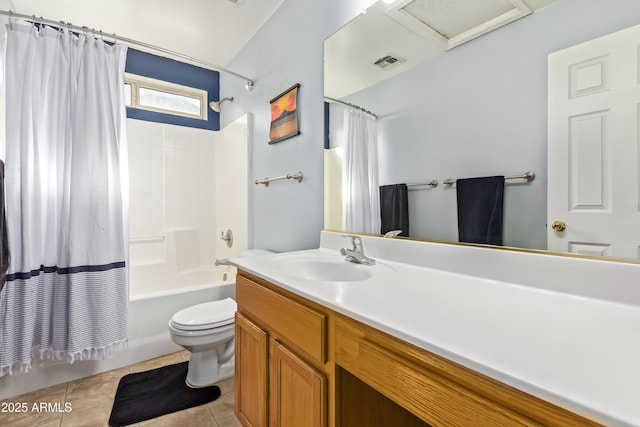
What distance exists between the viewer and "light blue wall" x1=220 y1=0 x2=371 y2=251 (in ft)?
5.69

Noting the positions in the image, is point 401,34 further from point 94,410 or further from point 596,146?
point 94,410

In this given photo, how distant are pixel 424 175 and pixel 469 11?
61cm

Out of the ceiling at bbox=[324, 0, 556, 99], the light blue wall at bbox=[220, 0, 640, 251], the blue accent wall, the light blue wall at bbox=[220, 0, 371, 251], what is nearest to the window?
the blue accent wall

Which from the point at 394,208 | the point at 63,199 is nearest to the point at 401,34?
the point at 394,208

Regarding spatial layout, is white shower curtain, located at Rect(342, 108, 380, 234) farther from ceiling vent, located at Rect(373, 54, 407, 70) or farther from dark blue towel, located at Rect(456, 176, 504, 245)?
dark blue towel, located at Rect(456, 176, 504, 245)

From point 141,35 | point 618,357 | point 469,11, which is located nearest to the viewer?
point 618,357

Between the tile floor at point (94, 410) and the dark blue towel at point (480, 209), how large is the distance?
57.4 inches

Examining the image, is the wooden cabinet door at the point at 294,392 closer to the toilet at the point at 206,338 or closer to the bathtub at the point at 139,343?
the toilet at the point at 206,338

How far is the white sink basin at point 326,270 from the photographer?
48.9 inches

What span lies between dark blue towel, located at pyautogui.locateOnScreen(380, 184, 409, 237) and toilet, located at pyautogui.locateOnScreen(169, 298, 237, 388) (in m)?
1.13

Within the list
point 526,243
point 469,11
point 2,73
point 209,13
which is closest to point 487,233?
point 526,243

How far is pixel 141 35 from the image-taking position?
2.44 meters

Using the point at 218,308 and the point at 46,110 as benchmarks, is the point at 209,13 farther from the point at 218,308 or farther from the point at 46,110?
the point at 218,308

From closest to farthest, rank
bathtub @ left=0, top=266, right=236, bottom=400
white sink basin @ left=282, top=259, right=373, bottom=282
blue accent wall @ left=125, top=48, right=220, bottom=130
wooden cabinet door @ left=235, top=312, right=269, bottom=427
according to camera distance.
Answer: wooden cabinet door @ left=235, top=312, right=269, bottom=427 < white sink basin @ left=282, top=259, right=373, bottom=282 < bathtub @ left=0, top=266, right=236, bottom=400 < blue accent wall @ left=125, top=48, right=220, bottom=130
